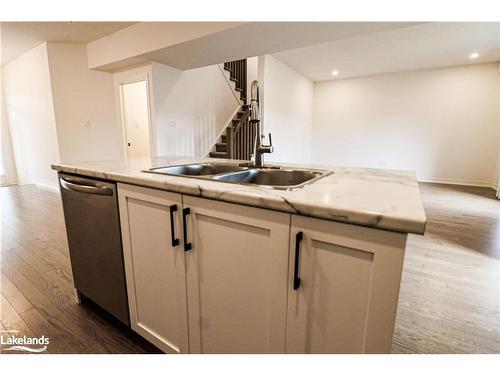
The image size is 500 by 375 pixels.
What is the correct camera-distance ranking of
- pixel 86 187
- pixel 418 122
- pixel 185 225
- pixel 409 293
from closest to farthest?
pixel 185 225 < pixel 86 187 < pixel 409 293 < pixel 418 122

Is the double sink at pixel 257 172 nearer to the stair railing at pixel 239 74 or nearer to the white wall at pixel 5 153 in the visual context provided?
the stair railing at pixel 239 74

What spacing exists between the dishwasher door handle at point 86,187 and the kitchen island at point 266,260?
8 cm

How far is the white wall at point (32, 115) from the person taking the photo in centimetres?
429

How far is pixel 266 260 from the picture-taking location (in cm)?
77

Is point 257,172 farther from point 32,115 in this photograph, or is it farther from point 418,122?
point 418,122

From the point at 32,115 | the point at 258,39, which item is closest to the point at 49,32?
the point at 32,115

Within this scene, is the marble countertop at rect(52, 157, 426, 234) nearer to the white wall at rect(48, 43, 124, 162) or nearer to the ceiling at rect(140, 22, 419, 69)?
the ceiling at rect(140, 22, 419, 69)

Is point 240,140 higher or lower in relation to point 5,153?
higher

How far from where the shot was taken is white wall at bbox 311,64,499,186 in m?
5.16

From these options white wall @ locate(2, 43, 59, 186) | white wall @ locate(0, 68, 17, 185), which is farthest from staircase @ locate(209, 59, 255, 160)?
white wall @ locate(0, 68, 17, 185)

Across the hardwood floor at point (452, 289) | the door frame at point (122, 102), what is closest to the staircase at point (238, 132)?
the door frame at point (122, 102)

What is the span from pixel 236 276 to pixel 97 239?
0.88m
